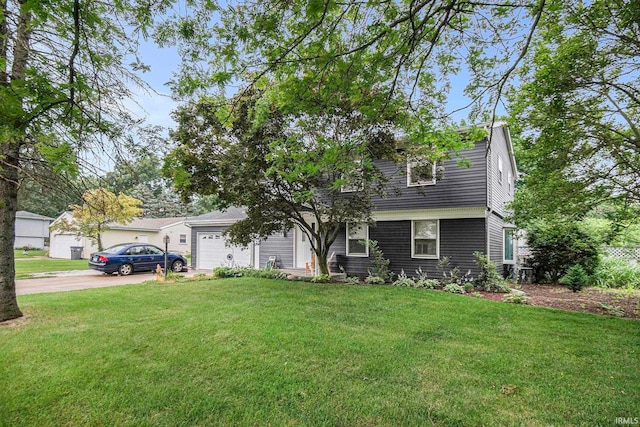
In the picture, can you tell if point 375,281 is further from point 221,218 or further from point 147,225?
point 147,225

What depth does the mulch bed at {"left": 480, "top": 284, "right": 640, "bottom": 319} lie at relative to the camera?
698cm

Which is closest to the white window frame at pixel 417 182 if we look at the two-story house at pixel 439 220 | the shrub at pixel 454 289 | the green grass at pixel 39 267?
the two-story house at pixel 439 220

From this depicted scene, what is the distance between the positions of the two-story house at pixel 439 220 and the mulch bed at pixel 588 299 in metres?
1.68

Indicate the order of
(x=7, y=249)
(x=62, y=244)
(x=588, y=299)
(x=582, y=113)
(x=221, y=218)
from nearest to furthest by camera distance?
(x=7, y=249)
(x=582, y=113)
(x=588, y=299)
(x=221, y=218)
(x=62, y=244)

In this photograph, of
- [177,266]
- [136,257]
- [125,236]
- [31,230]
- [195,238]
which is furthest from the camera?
[31,230]

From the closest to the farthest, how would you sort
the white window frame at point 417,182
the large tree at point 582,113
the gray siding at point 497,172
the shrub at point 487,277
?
the large tree at point 582,113 → the shrub at point 487,277 → the white window frame at point 417,182 → the gray siding at point 497,172

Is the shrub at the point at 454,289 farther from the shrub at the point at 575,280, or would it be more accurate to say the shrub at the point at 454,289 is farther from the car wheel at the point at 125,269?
the car wheel at the point at 125,269

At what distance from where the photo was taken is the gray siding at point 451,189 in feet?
33.6

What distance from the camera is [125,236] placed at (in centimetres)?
2439

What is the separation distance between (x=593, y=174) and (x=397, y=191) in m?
4.49

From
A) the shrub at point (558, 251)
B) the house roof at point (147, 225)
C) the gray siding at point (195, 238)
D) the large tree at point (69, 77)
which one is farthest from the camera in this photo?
the house roof at point (147, 225)

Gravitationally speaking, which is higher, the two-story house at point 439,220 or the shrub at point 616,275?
the two-story house at point 439,220

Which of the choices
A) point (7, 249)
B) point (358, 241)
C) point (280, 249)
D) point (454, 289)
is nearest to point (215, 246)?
point (280, 249)

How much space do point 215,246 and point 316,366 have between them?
43.4ft
